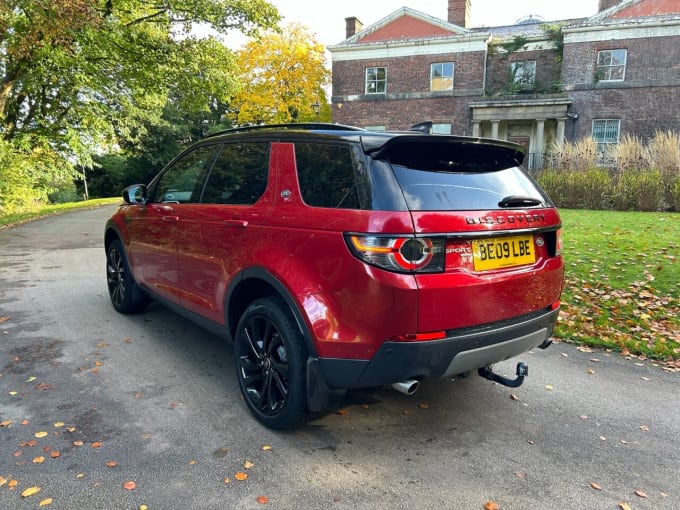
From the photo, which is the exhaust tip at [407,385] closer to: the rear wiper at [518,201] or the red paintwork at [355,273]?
the red paintwork at [355,273]

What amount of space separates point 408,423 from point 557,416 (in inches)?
42.0

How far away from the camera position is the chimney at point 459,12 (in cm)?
3014

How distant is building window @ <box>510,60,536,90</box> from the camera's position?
2723 centimetres

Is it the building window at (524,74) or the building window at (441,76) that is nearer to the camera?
the building window at (524,74)

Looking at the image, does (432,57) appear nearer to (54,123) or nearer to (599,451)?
(54,123)

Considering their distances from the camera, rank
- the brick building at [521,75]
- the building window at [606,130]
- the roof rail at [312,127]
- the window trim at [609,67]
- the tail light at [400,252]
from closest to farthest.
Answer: the tail light at [400,252] < the roof rail at [312,127] < the brick building at [521,75] < the window trim at [609,67] < the building window at [606,130]

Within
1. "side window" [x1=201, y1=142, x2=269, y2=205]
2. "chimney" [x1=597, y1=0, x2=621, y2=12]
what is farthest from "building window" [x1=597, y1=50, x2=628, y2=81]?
"side window" [x1=201, y1=142, x2=269, y2=205]

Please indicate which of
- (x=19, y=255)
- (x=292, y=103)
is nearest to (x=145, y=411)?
(x=19, y=255)

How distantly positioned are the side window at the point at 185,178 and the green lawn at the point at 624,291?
393 cm

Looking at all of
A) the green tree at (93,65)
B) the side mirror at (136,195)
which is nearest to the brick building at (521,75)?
the green tree at (93,65)

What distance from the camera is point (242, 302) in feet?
11.1

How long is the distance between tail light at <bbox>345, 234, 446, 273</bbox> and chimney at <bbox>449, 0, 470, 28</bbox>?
32.2 meters

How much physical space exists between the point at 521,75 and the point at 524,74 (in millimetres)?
166

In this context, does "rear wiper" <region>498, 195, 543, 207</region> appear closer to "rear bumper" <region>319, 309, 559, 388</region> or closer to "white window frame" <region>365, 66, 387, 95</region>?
"rear bumper" <region>319, 309, 559, 388</region>
